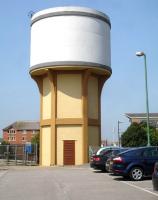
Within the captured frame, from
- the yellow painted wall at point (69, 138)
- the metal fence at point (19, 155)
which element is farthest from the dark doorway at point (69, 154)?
the metal fence at point (19, 155)

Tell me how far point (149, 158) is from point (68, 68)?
20587mm

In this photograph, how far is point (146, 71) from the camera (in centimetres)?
2880

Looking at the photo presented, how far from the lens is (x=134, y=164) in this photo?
742 inches

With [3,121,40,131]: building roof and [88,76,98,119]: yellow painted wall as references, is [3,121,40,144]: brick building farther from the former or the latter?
[88,76,98,119]: yellow painted wall

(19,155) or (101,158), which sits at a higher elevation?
(19,155)

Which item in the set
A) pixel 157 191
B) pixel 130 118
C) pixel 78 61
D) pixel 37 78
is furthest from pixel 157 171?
pixel 130 118

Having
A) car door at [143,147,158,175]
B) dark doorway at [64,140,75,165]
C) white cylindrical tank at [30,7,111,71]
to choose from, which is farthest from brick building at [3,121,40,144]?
car door at [143,147,158,175]

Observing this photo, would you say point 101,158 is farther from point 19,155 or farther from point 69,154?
point 19,155

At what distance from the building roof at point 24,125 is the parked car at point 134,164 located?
471 ft

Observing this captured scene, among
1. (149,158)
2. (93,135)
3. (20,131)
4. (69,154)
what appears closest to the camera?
(149,158)

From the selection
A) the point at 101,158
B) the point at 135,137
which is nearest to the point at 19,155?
the point at 101,158

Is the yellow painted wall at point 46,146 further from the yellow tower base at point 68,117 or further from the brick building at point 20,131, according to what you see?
the brick building at point 20,131

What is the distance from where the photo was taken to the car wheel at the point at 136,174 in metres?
18.8

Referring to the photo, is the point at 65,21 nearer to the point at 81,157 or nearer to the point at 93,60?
the point at 93,60
